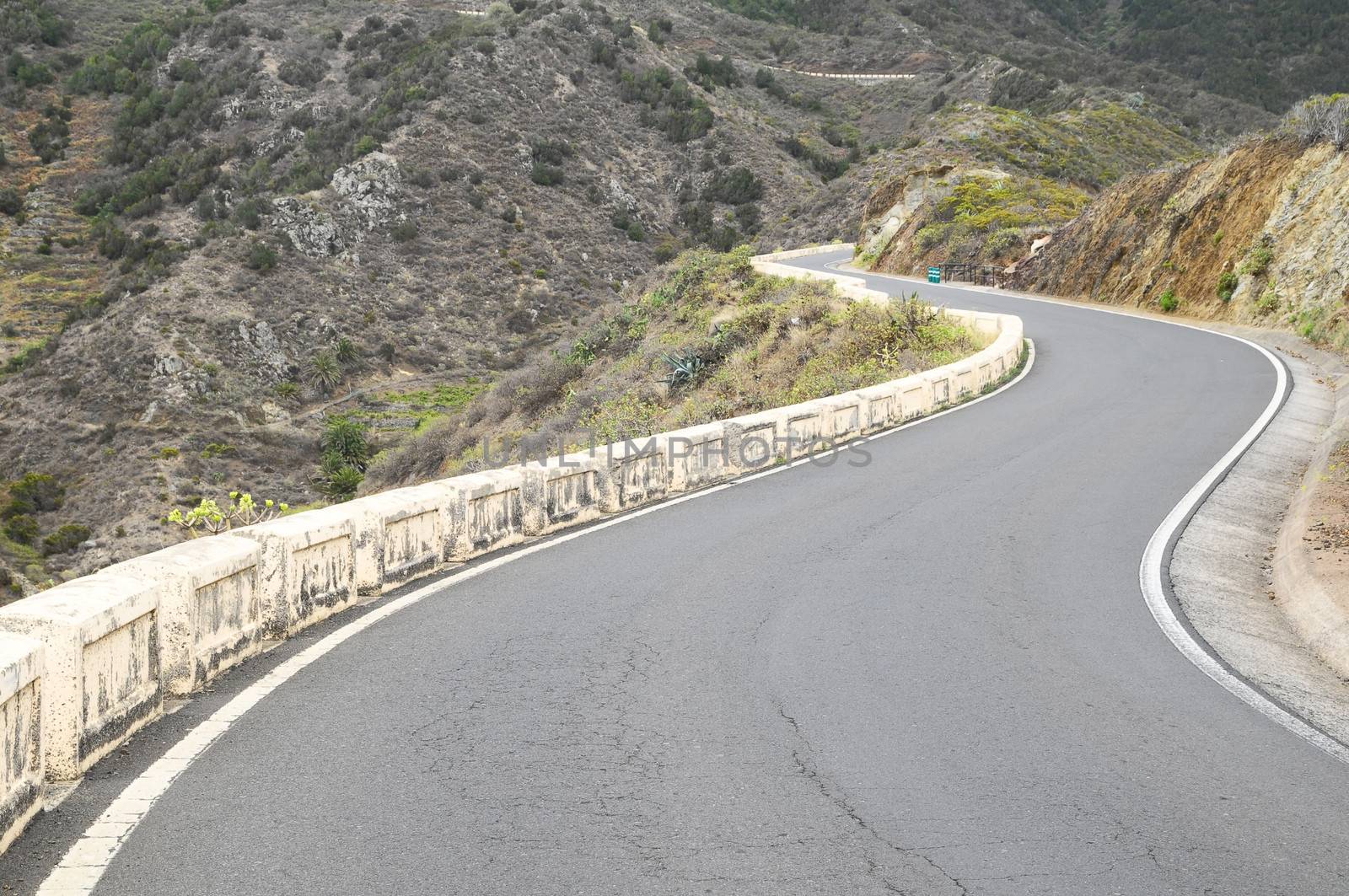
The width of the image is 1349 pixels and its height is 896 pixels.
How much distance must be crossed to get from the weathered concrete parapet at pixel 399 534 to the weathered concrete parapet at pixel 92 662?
2266mm

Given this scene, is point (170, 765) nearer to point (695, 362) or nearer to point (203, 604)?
point (203, 604)

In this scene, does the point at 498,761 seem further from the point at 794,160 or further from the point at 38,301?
the point at 794,160

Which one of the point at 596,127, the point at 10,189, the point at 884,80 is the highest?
the point at 884,80

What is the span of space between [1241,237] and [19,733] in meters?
33.5

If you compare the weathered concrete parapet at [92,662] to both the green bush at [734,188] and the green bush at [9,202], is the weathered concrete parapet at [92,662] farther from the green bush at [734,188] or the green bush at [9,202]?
the green bush at [734,188]

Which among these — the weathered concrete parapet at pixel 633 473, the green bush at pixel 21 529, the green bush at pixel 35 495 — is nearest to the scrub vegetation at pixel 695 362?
the weathered concrete parapet at pixel 633 473

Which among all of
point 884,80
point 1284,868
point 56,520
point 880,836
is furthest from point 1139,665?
point 884,80

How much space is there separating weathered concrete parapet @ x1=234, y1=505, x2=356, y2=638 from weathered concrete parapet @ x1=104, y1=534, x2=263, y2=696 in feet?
0.46

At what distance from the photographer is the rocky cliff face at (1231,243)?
28047mm

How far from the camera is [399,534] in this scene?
28.1 feet

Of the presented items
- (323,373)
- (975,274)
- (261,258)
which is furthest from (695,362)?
(261,258)

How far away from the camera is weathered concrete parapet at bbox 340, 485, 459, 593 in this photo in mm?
8148

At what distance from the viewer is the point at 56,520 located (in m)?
42.7

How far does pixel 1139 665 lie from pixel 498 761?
3.88m
